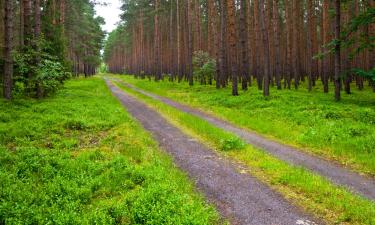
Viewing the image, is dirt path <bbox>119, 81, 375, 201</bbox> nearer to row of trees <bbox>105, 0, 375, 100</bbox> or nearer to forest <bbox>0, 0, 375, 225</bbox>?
forest <bbox>0, 0, 375, 225</bbox>

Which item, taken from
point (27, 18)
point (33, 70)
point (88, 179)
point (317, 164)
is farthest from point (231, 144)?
point (27, 18)

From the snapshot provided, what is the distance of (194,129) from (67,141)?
532 centimetres

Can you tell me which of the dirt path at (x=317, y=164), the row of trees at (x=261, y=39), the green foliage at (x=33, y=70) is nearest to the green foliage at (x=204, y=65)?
the row of trees at (x=261, y=39)

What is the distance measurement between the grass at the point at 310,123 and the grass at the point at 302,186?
227cm

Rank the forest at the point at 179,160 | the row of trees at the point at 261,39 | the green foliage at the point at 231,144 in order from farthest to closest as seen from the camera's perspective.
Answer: the row of trees at the point at 261,39 < the green foliage at the point at 231,144 < the forest at the point at 179,160

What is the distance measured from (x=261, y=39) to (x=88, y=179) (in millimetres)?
37222

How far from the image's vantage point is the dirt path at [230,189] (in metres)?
6.38

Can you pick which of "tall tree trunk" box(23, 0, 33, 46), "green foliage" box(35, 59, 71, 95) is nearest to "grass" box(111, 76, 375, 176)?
"green foliage" box(35, 59, 71, 95)

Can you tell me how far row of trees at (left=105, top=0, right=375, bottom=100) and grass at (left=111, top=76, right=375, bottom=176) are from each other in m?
3.13

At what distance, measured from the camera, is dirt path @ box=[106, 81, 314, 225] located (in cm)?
638

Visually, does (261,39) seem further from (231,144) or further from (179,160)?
(179,160)

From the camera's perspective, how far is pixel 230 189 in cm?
774

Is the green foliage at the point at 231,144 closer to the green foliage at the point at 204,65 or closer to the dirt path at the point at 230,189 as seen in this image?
the dirt path at the point at 230,189

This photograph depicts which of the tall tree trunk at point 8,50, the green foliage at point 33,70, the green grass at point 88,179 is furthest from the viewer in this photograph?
the green foliage at point 33,70
